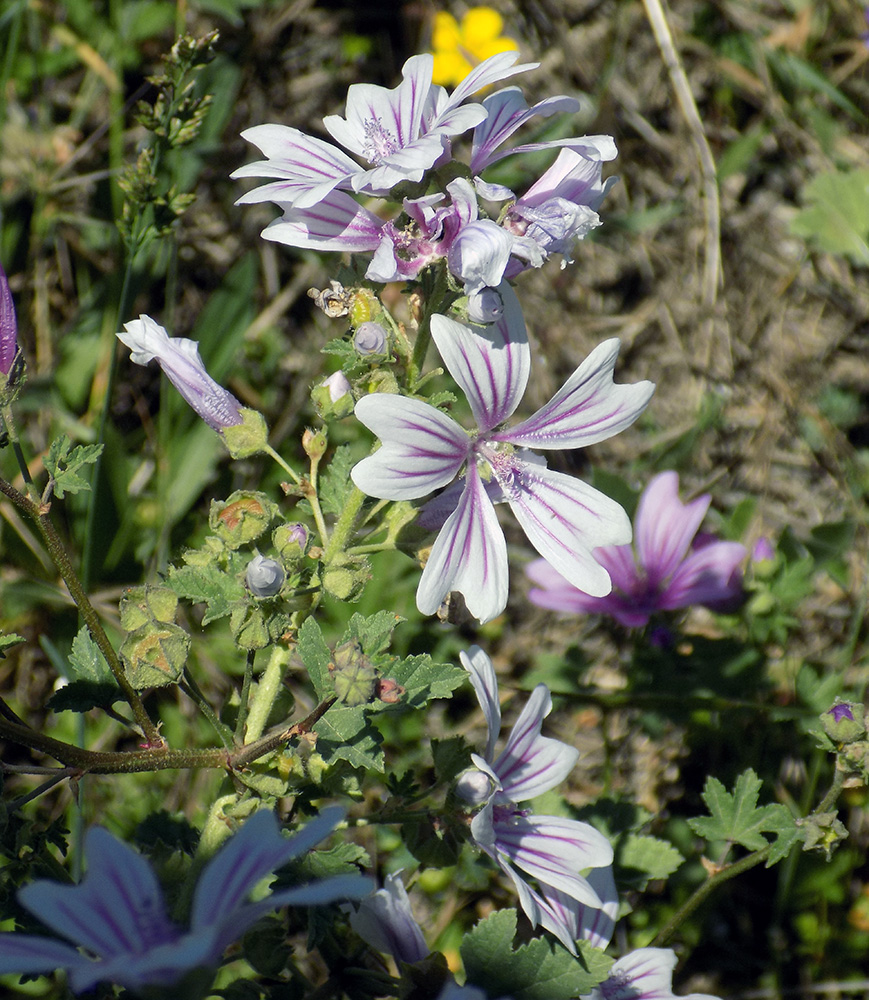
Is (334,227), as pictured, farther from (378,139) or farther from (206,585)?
(206,585)

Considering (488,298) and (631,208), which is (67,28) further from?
(488,298)

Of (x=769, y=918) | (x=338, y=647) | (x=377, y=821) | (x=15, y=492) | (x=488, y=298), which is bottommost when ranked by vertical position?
(x=769, y=918)

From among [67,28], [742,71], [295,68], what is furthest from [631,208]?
[67,28]

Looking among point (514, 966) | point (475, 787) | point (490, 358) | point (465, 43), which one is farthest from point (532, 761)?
point (465, 43)

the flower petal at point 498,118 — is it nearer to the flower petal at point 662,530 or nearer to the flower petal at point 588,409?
the flower petal at point 588,409

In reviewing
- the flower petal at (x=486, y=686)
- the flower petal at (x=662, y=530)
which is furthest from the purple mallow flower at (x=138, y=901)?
the flower petal at (x=662, y=530)
